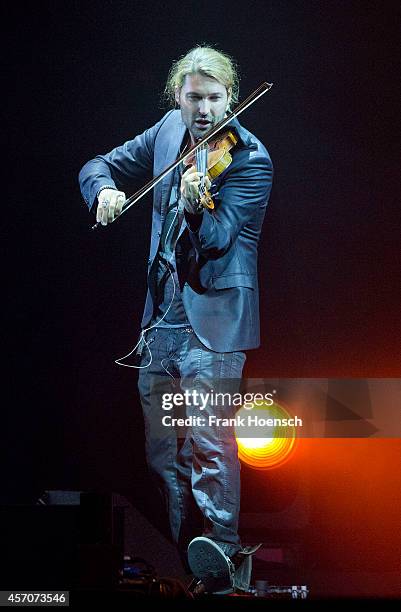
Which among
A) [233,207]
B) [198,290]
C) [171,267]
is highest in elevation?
[233,207]

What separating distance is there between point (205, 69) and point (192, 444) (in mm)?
1585

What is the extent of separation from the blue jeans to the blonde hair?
3.43 feet

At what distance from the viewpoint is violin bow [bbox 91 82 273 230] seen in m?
3.26

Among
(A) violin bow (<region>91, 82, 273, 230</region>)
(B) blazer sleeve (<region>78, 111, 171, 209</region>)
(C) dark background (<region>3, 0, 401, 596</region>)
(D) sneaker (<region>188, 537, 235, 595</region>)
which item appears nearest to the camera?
(D) sneaker (<region>188, 537, 235, 595</region>)

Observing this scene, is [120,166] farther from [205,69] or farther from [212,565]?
[212,565]

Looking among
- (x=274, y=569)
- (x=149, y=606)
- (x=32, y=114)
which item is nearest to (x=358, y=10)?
(x=32, y=114)

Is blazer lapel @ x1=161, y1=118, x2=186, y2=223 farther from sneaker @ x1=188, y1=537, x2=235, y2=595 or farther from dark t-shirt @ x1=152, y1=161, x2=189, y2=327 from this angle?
sneaker @ x1=188, y1=537, x2=235, y2=595

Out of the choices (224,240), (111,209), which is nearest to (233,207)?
(224,240)

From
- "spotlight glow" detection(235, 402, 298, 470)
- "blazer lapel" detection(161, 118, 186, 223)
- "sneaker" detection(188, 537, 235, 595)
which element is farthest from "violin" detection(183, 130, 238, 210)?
"sneaker" detection(188, 537, 235, 595)

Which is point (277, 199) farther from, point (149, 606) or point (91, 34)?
point (149, 606)

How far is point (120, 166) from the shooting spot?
351 cm

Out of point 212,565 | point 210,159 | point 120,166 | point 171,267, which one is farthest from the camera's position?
point 120,166

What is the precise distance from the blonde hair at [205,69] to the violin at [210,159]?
0.26 m

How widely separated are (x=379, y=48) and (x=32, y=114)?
61.5 inches
